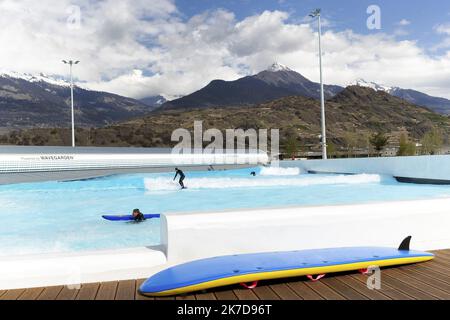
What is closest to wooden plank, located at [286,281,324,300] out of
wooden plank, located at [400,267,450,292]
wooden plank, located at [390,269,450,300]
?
wooden plank, located at [390,269,450,300]

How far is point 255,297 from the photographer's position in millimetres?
2562

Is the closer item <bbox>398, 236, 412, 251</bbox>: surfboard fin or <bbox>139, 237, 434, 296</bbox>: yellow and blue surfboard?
<bbox>139, 237, 434, 296</bbox>: yellow and blue surfboard

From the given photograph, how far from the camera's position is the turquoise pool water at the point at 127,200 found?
7.24 meters

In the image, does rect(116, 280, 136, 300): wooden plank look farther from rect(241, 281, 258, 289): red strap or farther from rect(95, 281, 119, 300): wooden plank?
rect(241, 281, 258, 289): red strap

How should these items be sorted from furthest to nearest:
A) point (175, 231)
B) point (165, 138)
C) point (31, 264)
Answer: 1. point (165, 138)
2. point (175, 231)
3. point (31, 264)

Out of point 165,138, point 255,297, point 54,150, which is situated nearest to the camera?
point 255,297

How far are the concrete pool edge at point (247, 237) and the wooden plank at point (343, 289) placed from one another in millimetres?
532

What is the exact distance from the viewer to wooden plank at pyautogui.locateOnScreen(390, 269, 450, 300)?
8.34 feet

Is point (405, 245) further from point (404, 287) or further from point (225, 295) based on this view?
point (225, 295)

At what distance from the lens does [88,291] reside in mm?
2650
